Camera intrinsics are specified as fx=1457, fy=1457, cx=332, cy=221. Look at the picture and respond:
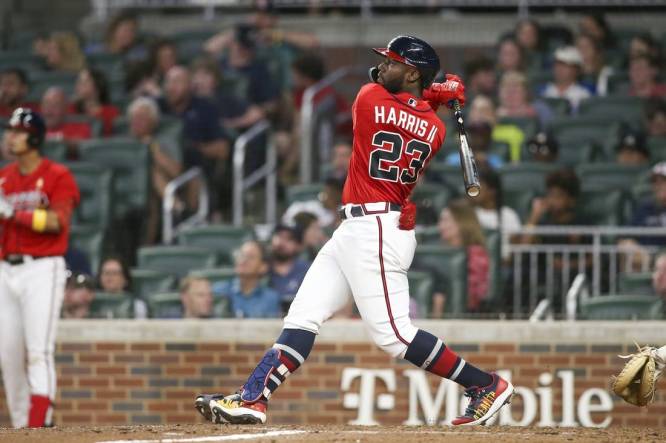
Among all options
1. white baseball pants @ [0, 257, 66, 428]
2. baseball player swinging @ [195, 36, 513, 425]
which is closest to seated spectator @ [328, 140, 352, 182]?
white baseball pants @ [0, 257, 66, 428]

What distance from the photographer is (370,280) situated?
6.92m

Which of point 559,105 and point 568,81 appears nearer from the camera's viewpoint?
point 559,105

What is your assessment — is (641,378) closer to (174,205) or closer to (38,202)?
(38,202)

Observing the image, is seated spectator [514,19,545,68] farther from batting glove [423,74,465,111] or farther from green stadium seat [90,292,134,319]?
batting glove [423,74,465,111]

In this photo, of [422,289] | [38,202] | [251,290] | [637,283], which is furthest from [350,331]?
[38,202]

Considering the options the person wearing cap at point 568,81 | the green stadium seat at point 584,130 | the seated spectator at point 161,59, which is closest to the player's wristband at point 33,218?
the green stadium seat at point 584,130

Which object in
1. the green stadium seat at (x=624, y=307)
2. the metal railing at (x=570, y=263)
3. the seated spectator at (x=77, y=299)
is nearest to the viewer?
the green stadium seat at (x=624, y=307)

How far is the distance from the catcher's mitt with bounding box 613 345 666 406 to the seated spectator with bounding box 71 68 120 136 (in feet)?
23.7

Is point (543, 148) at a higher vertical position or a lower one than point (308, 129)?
lower

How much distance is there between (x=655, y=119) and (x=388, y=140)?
19.5ft

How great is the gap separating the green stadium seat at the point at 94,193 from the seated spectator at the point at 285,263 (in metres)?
1.81

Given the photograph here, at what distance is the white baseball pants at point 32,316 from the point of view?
8.71 metres

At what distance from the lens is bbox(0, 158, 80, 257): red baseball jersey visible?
28.8ft

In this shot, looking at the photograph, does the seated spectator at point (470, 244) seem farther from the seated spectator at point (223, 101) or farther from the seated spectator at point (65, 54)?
the seated spectator at point (65, 54)
